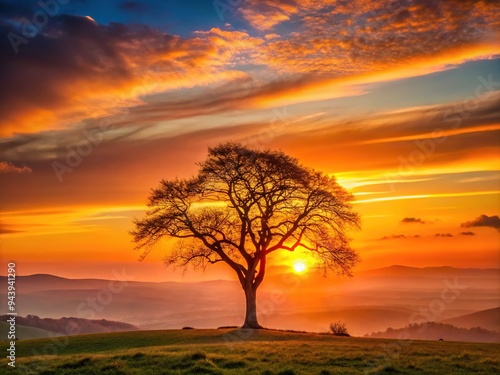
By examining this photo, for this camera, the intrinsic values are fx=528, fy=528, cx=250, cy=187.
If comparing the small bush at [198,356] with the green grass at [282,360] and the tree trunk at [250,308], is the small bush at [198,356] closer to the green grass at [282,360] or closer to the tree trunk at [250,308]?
the green grass at [282,360]

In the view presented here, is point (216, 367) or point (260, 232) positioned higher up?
point (260, 232)

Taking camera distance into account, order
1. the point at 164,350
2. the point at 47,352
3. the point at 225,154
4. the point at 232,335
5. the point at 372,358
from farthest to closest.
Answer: the point at 225,154, the point at 232,335, the point at 47,352, the point at 164,350, the point at 372,358

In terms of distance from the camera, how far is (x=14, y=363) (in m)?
30.3

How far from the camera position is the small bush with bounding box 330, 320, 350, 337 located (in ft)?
160

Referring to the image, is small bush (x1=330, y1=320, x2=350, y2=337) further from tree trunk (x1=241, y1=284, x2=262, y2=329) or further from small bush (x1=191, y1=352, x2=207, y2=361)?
small bush (x1=191, y1=352, x2=207, y2=361)

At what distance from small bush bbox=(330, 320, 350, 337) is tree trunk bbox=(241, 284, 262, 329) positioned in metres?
6.83

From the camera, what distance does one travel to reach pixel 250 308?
5000 centimetres

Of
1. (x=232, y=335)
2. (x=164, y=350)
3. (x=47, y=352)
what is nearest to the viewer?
(x=164, y=350)

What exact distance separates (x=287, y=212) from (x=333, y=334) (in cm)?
1216

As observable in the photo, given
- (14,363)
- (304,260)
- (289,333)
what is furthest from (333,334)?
(14,363)

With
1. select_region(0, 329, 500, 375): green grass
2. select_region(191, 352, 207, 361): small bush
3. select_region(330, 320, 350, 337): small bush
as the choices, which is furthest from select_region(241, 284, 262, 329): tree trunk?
select_region(191, 352, 207, 361): small bush

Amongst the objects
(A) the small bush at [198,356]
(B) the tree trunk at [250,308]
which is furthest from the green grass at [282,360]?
(B) the tree trunk at [250,308]

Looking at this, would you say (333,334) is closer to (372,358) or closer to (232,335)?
(232,335)

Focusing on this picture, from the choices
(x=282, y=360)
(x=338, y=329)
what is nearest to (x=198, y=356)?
(x=282, y=360)
